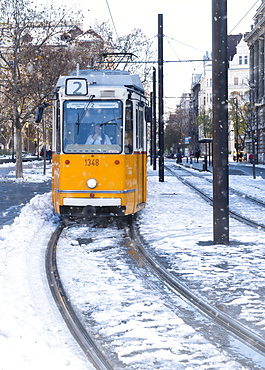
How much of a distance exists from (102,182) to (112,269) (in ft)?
13.9

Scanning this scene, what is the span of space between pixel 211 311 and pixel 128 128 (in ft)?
23.0

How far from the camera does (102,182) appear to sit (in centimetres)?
1246

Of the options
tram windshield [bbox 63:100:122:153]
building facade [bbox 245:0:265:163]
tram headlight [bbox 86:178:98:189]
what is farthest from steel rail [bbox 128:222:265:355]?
building facade [bbox 245:0:265:163]

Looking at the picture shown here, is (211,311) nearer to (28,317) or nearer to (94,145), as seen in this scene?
(28,317)

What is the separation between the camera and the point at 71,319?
5.94m

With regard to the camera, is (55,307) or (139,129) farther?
(139,129)

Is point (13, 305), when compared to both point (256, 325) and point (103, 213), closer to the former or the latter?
point (256, 325)

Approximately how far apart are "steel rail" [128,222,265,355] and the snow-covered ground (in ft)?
1.11

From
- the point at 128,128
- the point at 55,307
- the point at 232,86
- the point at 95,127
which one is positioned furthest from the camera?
the point at 232,86

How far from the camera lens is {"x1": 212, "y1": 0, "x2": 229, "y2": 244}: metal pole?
10.2 metres

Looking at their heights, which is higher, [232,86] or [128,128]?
[232,86]

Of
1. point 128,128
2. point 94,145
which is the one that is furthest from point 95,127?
point 128,128

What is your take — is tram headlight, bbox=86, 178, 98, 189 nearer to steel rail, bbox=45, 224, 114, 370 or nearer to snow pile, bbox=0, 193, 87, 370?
snow pile, bbox=0, 193, 87, 370

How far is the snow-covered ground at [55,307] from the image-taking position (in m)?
4.71
